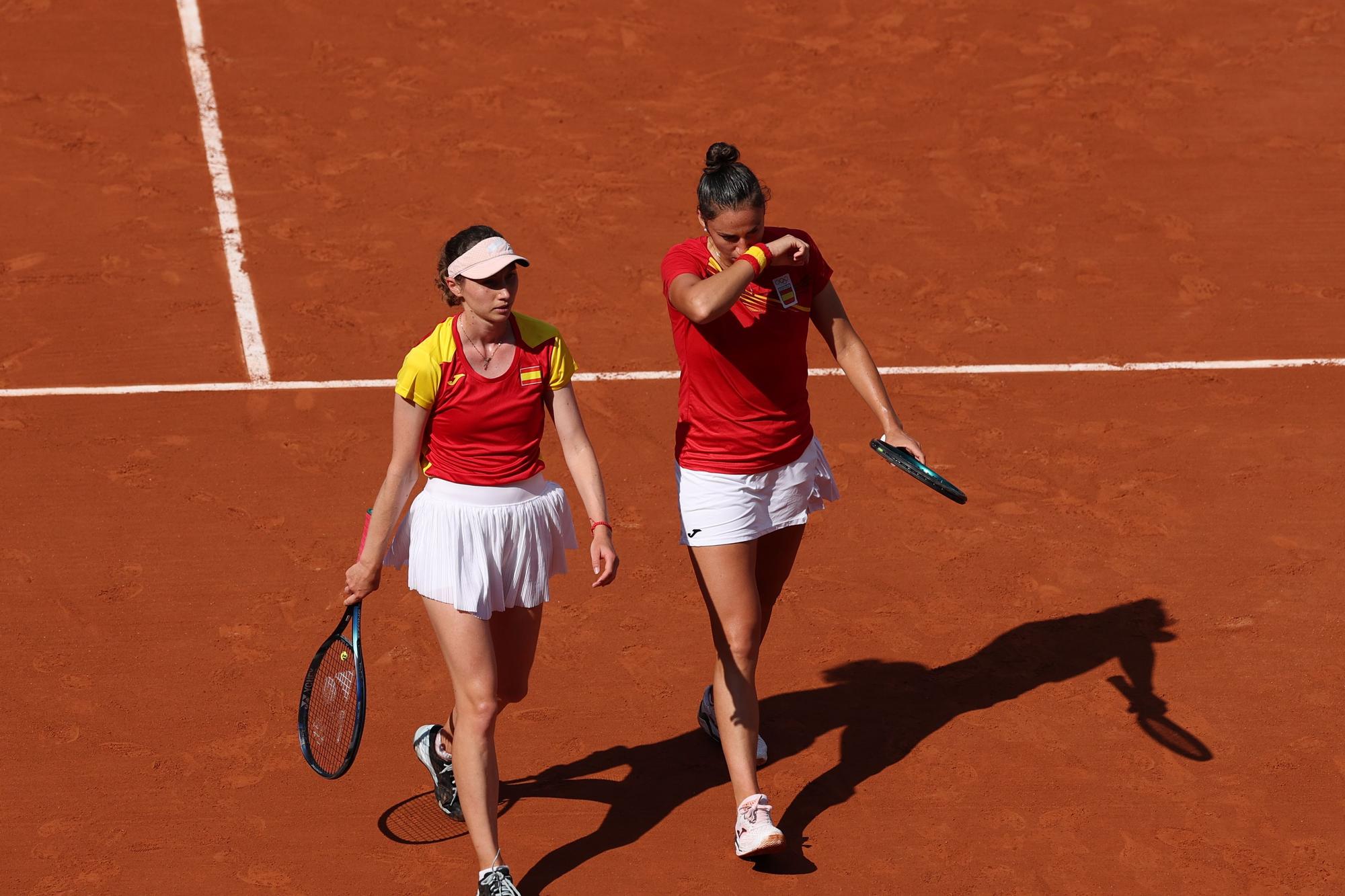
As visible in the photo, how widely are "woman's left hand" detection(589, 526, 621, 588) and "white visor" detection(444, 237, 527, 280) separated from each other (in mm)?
964

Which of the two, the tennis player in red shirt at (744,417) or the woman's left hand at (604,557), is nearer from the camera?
the woman's left hand at (604,557)

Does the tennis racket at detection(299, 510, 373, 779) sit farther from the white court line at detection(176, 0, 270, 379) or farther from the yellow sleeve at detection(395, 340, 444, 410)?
→ the white court line at detection(176, 0, 270, 379)

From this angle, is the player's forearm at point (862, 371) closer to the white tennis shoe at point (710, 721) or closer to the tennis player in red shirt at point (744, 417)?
the tennis player in red shirt at point (744, 417)

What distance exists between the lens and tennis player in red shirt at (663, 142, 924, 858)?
5.31m

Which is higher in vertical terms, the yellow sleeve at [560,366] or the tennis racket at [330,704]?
the yellow sleeve at [560,366]

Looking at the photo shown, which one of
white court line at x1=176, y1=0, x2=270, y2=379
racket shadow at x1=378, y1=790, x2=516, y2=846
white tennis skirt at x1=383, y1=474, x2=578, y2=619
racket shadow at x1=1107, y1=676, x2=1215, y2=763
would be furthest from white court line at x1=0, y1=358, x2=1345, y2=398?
white tennis skirt at x1=383, y1=474, x2=578, y2=619

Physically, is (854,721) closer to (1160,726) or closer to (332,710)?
(1160,726)

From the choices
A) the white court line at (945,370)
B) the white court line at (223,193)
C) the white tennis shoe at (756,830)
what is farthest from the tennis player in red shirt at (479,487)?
the white court line at (223,193)

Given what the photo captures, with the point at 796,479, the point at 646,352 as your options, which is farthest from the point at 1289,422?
the point at 796,479

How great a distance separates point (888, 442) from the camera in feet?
18.6

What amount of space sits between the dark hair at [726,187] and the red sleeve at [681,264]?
18 cm

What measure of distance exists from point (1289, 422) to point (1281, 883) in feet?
13.2

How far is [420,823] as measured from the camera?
20.0 ft

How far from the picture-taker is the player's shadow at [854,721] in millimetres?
6172
